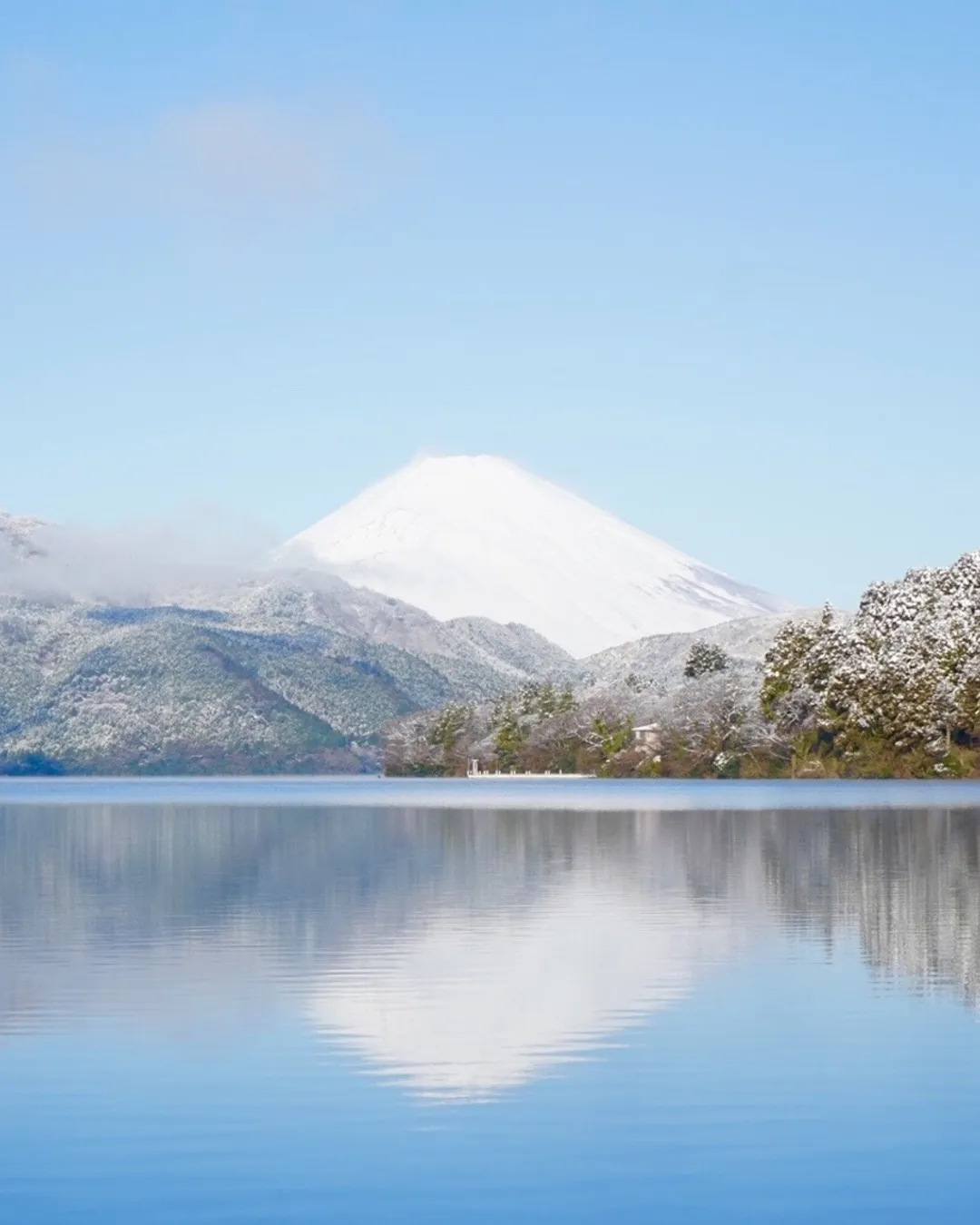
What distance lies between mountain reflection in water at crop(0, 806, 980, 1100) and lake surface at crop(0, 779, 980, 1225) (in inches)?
5.0

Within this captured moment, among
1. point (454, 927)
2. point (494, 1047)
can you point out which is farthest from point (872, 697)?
point (494, 1047)

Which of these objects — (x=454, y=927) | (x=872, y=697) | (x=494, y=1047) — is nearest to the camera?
(x=494, y=1047)

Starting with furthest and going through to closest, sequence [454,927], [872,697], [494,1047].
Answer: [872,697]
[454,927]
[494,1047]

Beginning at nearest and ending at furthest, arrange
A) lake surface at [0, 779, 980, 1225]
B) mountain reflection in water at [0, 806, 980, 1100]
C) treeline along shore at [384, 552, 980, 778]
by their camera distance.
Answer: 1. lake surface at [0, 779, 980, 1225]
2. mountain reflection in water at [0, 806, 980, 1100]
3. treeline along shore at [384, 552, 980, 778]

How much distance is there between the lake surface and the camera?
1852cm

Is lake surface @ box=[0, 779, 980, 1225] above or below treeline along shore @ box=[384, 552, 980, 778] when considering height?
below

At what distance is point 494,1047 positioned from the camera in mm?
25562

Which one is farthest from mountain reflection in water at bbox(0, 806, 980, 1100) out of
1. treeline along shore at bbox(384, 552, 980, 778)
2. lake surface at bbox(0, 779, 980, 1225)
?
treeline along shore at bbox(384, 552, 980, 778)

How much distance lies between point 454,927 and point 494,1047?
15.1 metres

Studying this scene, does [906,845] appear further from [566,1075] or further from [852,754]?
[852,754]

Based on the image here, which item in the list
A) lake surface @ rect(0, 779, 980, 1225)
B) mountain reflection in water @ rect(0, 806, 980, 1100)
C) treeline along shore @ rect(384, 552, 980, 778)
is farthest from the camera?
treeline along shore @ rect(384, 552, 980, 778)

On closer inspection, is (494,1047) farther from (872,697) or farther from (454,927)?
(872,697)

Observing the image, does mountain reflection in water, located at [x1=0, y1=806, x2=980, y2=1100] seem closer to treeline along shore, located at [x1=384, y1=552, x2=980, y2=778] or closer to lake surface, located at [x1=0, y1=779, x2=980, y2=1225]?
lake surface, located at [x1=0, y1=779, x2=980, y2=1225]

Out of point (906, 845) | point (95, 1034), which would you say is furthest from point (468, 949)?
point (906, 845)
